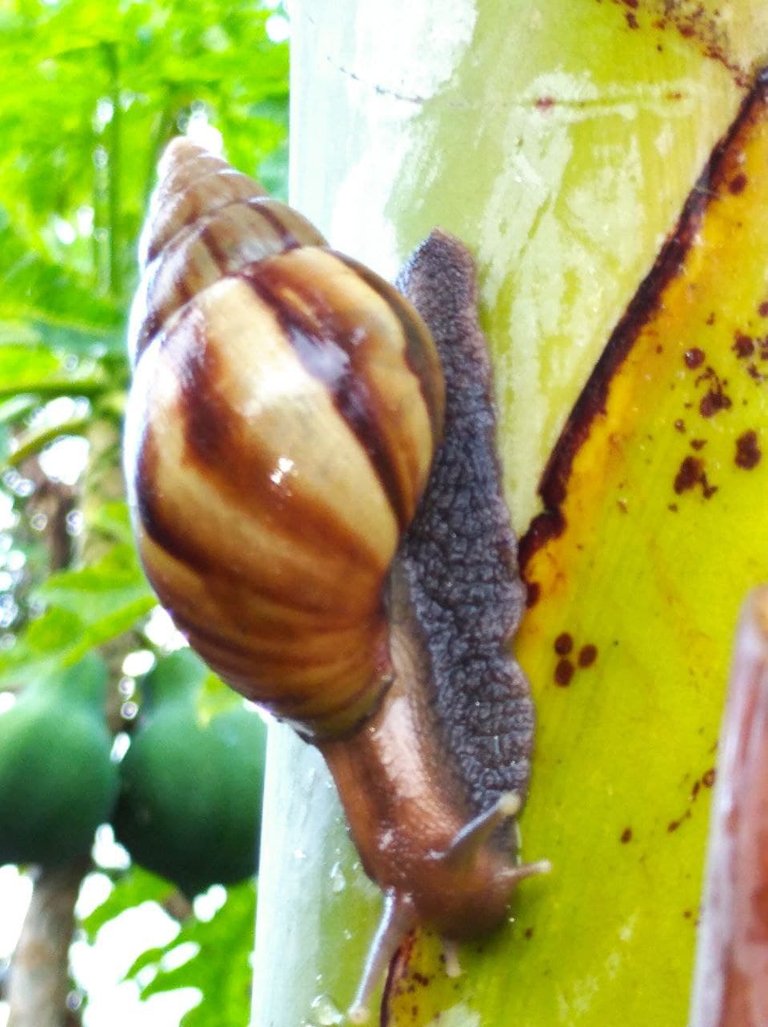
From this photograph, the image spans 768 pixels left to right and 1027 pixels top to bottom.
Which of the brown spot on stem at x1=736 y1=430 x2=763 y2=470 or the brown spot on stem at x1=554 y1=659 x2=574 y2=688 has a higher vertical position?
the brown spot on stem at x1=736 y1=430 x2=763 y2=470

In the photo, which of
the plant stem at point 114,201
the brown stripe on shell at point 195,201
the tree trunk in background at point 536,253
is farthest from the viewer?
the plant stem at point 114,201

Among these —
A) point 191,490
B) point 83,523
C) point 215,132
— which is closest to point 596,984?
point 191,490

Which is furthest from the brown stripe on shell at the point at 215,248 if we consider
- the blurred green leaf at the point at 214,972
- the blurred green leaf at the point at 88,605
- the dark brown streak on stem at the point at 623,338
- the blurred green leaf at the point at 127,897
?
the blurred green leaf at the point at 127,897

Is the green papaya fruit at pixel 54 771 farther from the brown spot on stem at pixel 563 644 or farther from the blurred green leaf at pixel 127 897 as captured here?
the brown spot on stem at pixel 563 644

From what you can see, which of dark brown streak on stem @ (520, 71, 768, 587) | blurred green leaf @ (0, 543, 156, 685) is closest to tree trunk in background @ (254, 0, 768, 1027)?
dark brown streak on stem @ (520, 71, 768, 587)

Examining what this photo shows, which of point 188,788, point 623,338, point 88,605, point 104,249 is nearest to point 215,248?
point 623,338

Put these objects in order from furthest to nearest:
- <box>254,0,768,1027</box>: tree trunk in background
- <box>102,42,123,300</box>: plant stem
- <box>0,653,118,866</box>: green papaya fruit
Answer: <box>102,42,123,300</box>: plant stem < <box>0,653,118,866</box>: green papaya fruit < <box>254,0,768,1027</box>: tree trunk in background

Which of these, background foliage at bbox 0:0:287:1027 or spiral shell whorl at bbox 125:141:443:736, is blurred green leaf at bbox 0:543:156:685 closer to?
background foliage at bbox 0:0:287:1027
